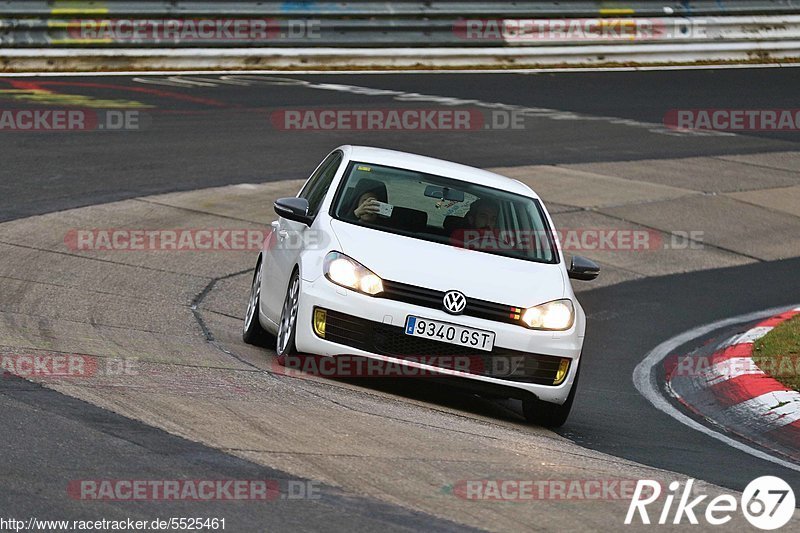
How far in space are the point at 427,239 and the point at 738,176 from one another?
11.3 meters

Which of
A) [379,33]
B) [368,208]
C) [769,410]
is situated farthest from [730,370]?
[379,33]

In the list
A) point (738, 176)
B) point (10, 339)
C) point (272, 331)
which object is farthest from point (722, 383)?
point (738, 176)

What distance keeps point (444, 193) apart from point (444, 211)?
160mm

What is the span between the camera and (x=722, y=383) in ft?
33.2

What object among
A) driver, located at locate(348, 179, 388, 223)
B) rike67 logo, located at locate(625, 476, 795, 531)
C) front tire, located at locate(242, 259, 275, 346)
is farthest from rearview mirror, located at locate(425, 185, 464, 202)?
rike67 logo, located at locate(625, 476, 795, 531)

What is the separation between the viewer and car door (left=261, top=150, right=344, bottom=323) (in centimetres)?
902

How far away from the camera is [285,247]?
9.28 metres

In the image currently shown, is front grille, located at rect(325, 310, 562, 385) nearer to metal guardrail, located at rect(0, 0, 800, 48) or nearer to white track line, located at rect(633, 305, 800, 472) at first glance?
white track line, located at rect(633, 305, 800, 472)

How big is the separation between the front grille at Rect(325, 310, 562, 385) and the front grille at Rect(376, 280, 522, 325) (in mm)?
176

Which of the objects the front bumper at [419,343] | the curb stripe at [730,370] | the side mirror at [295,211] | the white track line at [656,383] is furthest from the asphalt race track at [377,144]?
the side mirror at [295,211]

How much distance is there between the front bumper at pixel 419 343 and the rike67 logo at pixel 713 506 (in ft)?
5.26

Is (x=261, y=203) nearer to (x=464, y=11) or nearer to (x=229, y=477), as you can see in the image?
(x=229, y=477)

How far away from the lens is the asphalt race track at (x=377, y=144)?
5879mm

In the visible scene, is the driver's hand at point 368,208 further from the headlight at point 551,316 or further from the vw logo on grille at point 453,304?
the headlight at point 551,316
